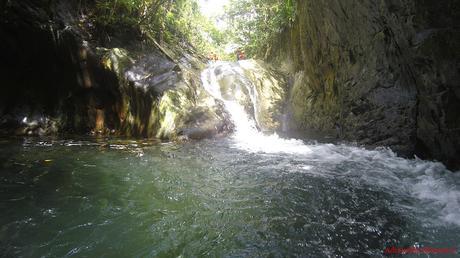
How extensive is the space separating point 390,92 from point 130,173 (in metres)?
4.30

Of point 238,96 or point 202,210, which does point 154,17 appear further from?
point 202,210

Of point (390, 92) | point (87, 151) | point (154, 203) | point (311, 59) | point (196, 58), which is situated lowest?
point (154, 203)

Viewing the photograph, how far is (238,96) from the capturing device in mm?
9773

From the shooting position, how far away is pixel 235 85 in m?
10.1

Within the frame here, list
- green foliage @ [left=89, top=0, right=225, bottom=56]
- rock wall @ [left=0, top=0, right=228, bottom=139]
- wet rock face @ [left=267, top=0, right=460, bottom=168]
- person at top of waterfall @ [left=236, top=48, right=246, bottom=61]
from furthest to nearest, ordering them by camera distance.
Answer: person at top of waterfall @ [left=236, top=48, right=246, bottom=61]
green foliage @ [left=89, top=0, right=225, bottom=56]
rock wall @ [left=0, top=0, right=228, bottom=139]
wet rock face @ [left=267, top=0, right=460, bottom=168]

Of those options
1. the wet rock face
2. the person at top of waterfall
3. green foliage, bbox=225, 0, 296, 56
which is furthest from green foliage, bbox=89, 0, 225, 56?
the wet rock face

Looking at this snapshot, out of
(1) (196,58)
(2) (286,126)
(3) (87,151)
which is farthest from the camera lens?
(1) (196,58)

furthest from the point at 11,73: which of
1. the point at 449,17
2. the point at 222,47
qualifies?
the point at 222,47

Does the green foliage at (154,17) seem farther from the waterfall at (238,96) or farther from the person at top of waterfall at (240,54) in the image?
the person at top of waterfall at (240,54)

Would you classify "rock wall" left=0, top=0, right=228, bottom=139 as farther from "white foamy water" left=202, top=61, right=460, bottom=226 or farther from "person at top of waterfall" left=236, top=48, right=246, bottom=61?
"person at top of waterfall" left=236, top=48, right=246, bottom=61

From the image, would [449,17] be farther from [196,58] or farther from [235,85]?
[196,58]

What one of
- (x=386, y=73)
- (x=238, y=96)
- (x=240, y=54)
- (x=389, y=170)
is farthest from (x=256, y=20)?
(x=389, y=170)

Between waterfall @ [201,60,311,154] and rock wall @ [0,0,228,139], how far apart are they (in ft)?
2.39

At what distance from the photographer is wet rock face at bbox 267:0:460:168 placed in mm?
3846
